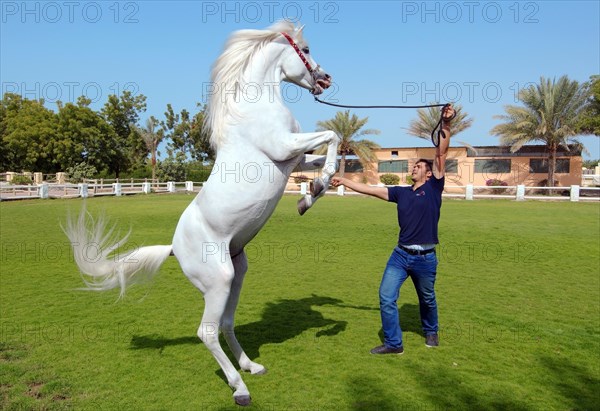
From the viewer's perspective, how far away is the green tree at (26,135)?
43281 mm

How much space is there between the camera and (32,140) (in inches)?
1711

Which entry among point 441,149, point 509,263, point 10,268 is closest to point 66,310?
point 10,268

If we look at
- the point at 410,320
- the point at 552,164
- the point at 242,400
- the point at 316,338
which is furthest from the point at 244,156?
the point at 552,164

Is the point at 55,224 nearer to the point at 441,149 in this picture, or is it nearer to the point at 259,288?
the point at 259,288

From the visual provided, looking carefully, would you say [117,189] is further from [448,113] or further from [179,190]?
[448,113]

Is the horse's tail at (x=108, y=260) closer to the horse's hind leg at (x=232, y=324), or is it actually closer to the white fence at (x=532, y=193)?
the horse's hind leg at (x=232, y=324)

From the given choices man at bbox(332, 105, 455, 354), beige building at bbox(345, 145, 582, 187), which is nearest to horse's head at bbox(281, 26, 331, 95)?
man at bbox(332, 105, 455, 354)

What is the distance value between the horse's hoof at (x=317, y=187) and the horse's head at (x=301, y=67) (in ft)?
2.65

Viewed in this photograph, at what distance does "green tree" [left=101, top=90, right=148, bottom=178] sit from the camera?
46.3 m

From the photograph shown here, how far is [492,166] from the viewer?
38.1 m

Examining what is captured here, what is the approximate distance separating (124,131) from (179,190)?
15.1m

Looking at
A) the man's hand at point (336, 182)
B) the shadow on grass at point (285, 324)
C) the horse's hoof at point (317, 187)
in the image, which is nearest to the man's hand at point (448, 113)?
the man's hand at point (336, 182)

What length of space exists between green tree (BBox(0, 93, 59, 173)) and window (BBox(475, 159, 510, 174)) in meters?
39.8

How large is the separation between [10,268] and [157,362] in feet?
20.1
